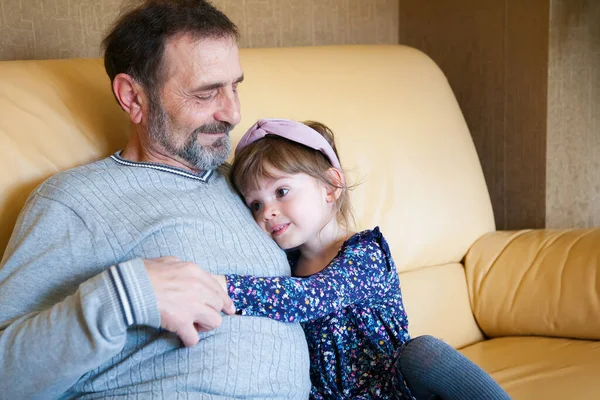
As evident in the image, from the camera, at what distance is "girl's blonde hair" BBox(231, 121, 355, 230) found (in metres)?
1.61

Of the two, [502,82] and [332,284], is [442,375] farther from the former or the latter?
[502,82]

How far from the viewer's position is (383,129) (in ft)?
7.00

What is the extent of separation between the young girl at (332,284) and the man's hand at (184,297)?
162 millimetres

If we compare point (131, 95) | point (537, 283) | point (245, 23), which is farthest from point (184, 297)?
point (245, 23)

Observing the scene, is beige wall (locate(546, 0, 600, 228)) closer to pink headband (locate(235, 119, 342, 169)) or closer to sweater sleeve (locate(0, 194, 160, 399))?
pink headband (locate(235, 119, 342, 169))

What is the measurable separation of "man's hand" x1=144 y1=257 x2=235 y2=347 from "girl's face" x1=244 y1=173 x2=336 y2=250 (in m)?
0.33

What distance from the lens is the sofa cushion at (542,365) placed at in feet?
5.54

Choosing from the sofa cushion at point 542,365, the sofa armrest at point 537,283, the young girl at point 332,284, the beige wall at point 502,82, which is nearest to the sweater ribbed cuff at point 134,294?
the young girl at point 332,284

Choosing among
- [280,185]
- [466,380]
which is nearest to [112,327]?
[280,185]

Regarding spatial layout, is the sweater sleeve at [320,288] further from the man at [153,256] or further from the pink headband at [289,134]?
the pink headband at [289,134]

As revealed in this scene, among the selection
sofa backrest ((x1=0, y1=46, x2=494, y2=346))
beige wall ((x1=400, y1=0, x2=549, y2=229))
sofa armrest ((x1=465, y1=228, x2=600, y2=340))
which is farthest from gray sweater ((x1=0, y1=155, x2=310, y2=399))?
beige wall ((x1=400, y1=0, x2=549, y2=229))

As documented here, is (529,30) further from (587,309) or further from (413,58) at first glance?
(587,309)

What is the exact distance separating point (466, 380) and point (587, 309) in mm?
677

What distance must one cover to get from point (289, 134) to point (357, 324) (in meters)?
0.40
